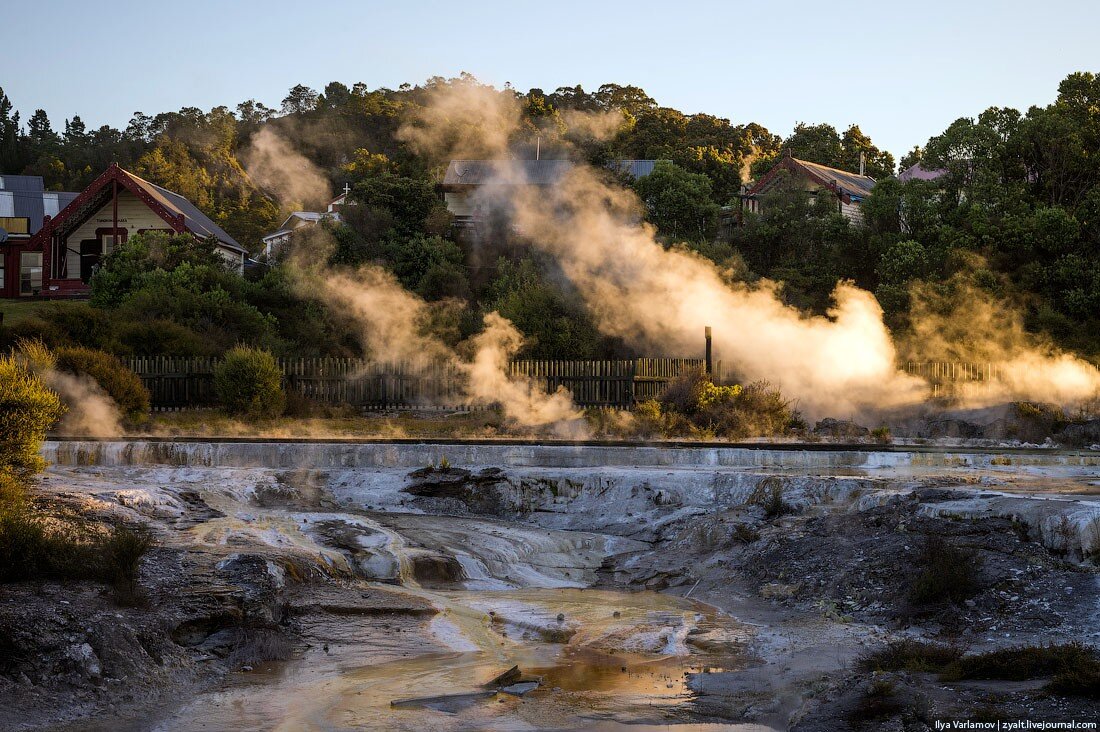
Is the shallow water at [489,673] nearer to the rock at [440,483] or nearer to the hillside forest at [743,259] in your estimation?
the rock at [440,483]

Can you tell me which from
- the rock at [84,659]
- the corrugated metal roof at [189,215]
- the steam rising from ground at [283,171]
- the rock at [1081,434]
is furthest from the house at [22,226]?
the rock at [84,659]

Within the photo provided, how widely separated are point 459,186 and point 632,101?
4618cm

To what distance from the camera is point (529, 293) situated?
97.5ft

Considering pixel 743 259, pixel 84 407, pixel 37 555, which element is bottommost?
pixel 37 555

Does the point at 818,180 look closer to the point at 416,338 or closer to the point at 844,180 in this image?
the point at 844,180

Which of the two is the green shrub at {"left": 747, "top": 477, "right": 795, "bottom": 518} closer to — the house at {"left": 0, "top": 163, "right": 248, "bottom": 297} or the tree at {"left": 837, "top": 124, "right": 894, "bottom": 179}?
the house at {"left": 0, "top": 163, "right": 248, "bottom": 297}

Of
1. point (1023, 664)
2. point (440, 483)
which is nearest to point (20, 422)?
point (440, 483)

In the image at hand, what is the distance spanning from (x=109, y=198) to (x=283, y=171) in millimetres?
56138

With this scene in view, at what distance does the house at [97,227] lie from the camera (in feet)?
130

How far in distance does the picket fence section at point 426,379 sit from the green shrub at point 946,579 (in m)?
15.0

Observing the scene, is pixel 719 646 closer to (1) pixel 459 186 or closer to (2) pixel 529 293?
(2) pixel 529 293

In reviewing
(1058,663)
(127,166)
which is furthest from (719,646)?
(127,166)

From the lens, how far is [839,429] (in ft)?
77.7

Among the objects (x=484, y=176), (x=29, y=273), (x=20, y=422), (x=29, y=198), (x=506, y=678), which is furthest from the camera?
(x=29, y=198)
